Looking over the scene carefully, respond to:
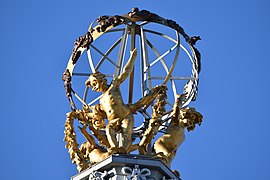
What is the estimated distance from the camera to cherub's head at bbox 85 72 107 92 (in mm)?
41531

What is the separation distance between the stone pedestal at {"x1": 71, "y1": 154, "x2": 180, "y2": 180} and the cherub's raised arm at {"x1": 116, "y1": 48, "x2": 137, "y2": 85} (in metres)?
3.12

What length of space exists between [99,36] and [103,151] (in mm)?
4052

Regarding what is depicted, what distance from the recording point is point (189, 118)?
138 ft

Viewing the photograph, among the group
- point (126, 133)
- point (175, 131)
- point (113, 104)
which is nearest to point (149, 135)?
point (126, 133)

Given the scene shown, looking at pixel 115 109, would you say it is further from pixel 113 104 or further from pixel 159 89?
pixel 159 89

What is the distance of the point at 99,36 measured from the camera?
4281 cm

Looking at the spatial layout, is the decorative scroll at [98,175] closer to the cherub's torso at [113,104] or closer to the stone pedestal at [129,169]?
the stone pedestal at [129,169]

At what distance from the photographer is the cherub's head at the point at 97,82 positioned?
4153 cm

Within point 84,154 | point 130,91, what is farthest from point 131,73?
point 84,154

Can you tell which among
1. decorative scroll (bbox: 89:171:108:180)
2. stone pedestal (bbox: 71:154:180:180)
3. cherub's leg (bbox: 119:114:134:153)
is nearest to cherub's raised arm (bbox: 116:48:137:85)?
cherub's leg (bbox: 119:114:134:153)

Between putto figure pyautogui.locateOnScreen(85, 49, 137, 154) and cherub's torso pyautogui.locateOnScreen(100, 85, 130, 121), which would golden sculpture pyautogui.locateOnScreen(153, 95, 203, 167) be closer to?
putto figure pyautogui.locateOnScreen(85, 49, 137, 154)

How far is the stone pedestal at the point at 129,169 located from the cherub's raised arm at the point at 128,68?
312cm

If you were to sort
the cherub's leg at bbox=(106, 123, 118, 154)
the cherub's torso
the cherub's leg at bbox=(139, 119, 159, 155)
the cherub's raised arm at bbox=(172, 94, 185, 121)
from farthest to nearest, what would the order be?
1. the cherub's raised arm at bbox=(172, 94, 185, 121)
2. the cherub's torso
3. the cherub's leg at bbox=(139, 119, 159, 155)
4. the cherub's leg at bbox=(106, 123, 118, 154)

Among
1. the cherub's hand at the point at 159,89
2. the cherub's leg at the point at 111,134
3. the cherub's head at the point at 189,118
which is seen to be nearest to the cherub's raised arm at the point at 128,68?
the cherub's hand at the point at 159,89
